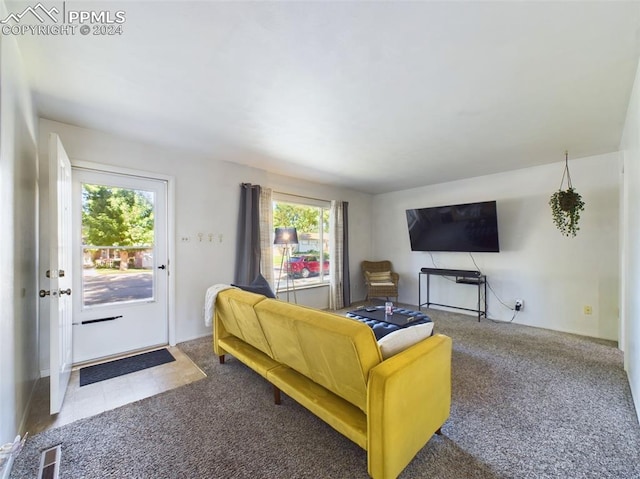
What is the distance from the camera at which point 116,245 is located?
303cm

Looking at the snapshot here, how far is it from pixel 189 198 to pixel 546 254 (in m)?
5.03

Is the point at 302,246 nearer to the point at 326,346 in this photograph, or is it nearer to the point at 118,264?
the point at 118,264

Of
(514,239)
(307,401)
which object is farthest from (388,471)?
(514,239)

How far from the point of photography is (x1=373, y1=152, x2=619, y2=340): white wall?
3.50 meters

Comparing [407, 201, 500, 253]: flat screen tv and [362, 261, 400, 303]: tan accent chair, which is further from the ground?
[407, 201, 500, 253]: flat screen tv

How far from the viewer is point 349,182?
A: 4.99m

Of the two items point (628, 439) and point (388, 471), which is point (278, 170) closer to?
point (388, 471)

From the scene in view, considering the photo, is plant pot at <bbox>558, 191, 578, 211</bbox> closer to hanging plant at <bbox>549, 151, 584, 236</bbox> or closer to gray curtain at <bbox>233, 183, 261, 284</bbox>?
hanging plant at <bbox>549, 151, 584, 236</bbox>

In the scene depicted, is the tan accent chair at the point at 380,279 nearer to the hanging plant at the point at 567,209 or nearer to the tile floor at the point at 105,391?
the hanging plant at the point at 567,209

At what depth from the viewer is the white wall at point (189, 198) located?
274 centimetres

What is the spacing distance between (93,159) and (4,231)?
1.75m

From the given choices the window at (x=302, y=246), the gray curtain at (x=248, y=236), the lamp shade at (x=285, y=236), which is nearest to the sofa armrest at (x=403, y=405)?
the lamp shade at (x=285, y=236)

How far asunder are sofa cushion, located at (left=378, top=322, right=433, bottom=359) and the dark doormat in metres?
2.47

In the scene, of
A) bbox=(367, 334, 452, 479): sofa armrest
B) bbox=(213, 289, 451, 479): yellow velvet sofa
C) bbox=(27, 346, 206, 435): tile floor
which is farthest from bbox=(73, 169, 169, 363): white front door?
bbox=(367, 334, 452, 479): sofa armrest
